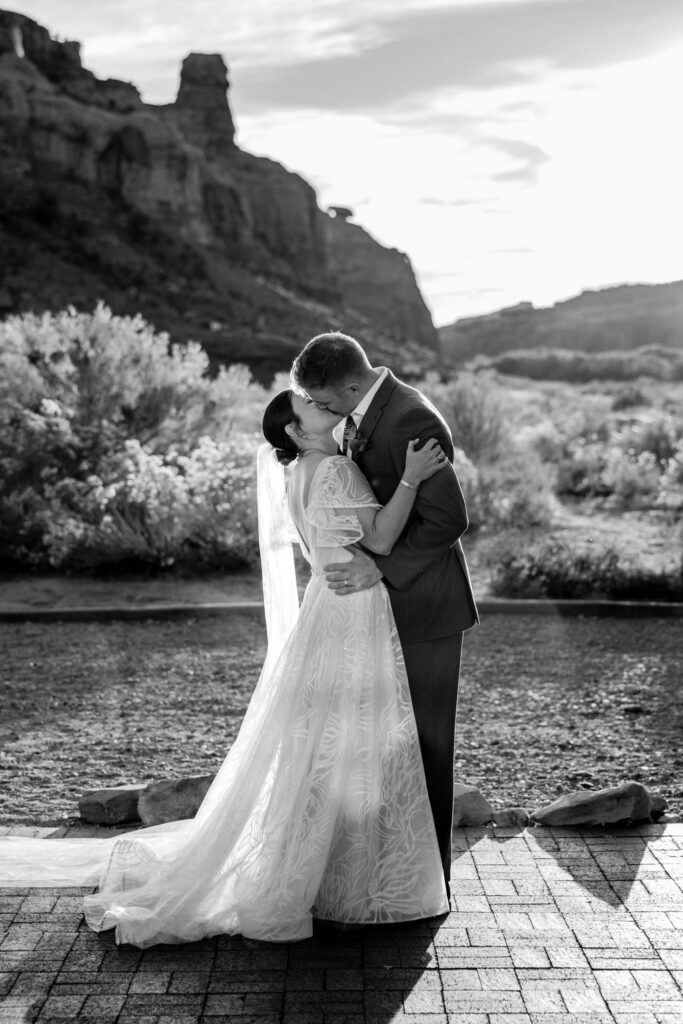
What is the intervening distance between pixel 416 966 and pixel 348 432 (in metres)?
1.71

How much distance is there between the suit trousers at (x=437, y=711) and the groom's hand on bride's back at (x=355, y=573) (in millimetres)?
286

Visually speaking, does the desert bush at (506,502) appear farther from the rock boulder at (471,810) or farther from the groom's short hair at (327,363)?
the groom's short hair at (327,363)

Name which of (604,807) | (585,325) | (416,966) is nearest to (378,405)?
(416,966)

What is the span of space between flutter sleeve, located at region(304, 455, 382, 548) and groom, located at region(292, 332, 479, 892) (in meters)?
0.10

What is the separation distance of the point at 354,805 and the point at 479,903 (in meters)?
0.60

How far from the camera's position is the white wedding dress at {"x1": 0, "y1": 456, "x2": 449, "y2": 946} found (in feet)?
12.4

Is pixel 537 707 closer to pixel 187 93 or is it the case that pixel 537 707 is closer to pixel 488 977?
pixel 488 977

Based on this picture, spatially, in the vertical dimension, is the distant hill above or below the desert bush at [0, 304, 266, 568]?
below

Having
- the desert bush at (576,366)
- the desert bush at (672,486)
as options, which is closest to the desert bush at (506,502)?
the desert bush at (672,486)

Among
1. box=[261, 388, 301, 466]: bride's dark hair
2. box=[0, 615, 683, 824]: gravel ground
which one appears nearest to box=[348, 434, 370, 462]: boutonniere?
box=[261, 388, 301, 466]: bride's dark hair

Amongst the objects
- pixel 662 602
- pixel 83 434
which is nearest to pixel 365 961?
pixel 662 602

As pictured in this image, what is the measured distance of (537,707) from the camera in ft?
22.3

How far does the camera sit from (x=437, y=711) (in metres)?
4.04

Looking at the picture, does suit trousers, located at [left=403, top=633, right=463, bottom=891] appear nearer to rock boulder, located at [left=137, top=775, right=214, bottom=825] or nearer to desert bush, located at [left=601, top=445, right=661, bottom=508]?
rock boulder, located at [left=137, top=775, right=214, bottom=825]
